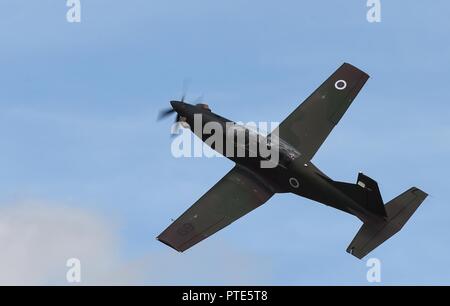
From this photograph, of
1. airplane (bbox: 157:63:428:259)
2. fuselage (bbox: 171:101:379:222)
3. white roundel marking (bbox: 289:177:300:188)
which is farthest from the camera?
white roundel marking (bbox: 289:177:300:188)

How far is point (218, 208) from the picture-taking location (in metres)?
45.7

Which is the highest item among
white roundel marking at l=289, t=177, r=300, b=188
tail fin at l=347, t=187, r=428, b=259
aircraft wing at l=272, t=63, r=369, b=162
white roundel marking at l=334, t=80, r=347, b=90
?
white roundel marking at l=334, t=80, r=347, b=90

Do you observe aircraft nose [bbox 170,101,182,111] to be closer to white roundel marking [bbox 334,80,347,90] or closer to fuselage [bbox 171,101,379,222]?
fuselage [bbox 171,101,379,222]

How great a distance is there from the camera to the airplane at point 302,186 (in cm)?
4406

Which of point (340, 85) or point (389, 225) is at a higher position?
point (340, 85)

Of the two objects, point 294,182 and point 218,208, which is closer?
point 218,208

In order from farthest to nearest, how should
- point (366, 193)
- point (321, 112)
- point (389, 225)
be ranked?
point (321, 112)
point (389, 225)
point (366, 193)

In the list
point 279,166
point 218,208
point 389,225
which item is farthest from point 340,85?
point 218,208

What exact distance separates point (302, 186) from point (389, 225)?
4.43 m

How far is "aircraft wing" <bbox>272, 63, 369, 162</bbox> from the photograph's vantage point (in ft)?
160

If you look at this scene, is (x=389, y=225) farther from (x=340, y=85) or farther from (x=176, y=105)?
(x=176, y=105)

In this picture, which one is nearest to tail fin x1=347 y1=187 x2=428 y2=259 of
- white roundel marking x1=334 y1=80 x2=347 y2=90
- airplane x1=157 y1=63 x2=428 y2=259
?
airplane x1=157 y1=63 x2=428 y2=259

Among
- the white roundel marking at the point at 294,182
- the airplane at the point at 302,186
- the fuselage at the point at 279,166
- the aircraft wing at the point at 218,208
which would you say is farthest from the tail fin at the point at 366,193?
the aircraft wing at the point at 218,208

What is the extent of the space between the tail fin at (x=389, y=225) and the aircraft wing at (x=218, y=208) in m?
5.15
